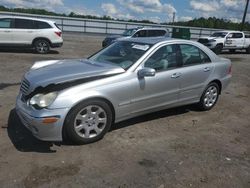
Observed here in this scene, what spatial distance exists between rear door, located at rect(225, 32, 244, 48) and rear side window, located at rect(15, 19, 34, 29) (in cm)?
1340

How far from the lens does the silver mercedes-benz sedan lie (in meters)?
4.50

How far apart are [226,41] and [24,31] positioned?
13734 mm

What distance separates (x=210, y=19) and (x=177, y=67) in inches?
2190

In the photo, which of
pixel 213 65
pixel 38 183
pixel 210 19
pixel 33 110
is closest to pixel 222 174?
pixel 38 183

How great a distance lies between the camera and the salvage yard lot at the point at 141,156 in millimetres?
3926

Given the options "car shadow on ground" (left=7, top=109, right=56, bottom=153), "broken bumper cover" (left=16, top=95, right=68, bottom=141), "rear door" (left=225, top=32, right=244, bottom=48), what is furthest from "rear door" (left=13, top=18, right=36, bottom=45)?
"rear door" (left=225, top=32, right=244, bottom=48)

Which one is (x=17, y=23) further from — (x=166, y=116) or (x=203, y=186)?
(x=203, y=186)

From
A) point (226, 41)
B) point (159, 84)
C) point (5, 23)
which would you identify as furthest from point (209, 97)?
point (226, 41)

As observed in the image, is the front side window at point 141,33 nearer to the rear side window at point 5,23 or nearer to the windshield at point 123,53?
the rear side window at point 5,23

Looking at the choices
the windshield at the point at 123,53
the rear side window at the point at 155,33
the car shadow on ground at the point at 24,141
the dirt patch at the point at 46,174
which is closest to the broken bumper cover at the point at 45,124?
the car shadow on ground at the point at 24,141

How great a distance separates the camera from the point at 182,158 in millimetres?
4586

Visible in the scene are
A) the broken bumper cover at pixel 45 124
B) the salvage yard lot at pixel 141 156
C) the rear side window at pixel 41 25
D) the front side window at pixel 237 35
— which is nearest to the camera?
the salvage yard lot at pixel 141 156

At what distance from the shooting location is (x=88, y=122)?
4805 millimetres

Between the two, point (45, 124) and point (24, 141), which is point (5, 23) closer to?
point (24, 141)
